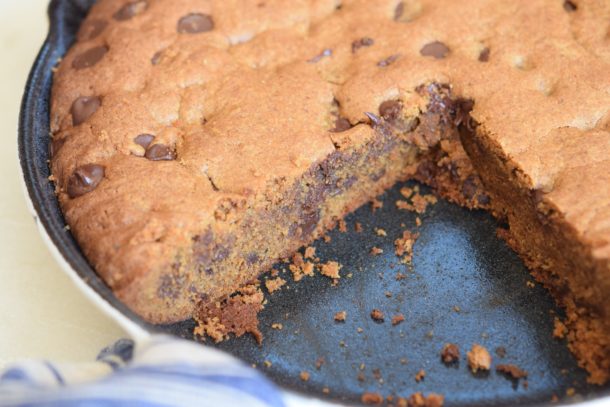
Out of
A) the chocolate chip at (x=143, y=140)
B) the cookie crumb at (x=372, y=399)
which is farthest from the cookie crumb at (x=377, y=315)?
the chocolate chip at (x=143, y=140)

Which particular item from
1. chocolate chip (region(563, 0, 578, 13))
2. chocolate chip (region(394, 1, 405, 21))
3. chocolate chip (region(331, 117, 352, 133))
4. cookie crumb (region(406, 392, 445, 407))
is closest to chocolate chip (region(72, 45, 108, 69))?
chocolate chip (region(331, 117, 352, 133))

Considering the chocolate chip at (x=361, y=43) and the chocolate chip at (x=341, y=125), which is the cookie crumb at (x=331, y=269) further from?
the chocolate chip at (x=361, y=43)

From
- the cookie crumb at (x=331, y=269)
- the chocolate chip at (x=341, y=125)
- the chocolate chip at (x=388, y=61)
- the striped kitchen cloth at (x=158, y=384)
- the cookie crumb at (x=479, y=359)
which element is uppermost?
the striped kitchen cloth at (x=158, y=384)

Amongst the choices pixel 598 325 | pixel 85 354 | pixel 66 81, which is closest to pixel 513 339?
pixel 598 325

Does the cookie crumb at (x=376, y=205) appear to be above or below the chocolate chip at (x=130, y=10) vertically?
below

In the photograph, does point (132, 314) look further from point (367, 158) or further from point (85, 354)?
point (367, 158)

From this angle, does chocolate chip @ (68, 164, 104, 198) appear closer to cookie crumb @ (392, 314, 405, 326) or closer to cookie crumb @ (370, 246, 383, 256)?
cookie crumb @ (370, 246, 383, 256)

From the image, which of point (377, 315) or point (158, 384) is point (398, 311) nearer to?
point (377, 315)
